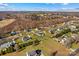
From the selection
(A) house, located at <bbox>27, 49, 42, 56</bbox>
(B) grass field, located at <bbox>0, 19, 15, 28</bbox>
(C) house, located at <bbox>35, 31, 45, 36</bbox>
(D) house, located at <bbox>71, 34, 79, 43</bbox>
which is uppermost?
(B) grass field, located at <bbox>0, 19, 15, 28</bbox>

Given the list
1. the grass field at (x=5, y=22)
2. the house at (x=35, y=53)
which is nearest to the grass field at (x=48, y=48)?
the house at (x=35, y=53)

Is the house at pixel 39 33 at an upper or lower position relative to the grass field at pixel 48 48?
upper

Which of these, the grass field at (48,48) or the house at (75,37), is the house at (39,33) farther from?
the house at (75,37)

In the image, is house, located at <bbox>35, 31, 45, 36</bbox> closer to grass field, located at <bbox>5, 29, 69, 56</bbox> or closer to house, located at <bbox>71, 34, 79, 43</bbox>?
grass field, located at <bbox>5, 29, 69, 56</bbox>

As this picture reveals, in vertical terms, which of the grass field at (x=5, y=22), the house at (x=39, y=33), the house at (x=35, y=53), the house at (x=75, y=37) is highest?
the grass field at (x=5, y=22)

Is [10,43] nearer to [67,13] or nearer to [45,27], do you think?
[45,27]

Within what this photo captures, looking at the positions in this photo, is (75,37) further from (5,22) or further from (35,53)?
(5,22)

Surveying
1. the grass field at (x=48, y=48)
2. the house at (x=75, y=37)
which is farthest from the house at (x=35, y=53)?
the house at (x=75, y=37)

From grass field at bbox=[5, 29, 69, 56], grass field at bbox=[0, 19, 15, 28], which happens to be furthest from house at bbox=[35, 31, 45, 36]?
grass field at bbox=[0, 19, 15, 28]

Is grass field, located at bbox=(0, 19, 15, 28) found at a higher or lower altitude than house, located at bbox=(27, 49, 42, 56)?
higher

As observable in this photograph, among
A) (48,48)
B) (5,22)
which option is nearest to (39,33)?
(48,48)

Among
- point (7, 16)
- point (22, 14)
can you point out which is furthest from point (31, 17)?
point (7, 16)

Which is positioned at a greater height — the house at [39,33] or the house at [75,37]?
the house at [39,33]
